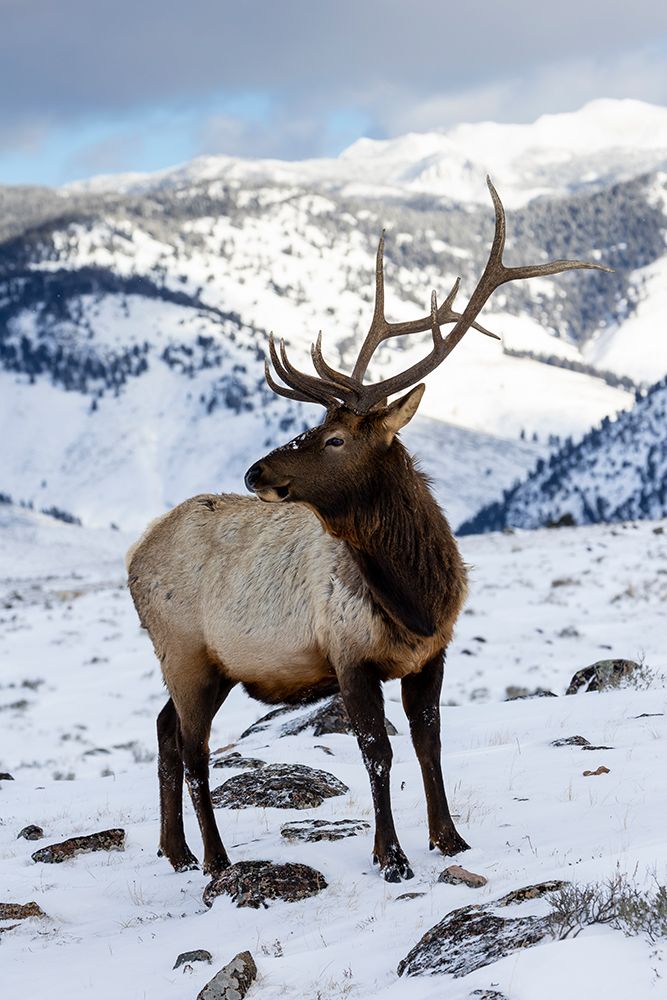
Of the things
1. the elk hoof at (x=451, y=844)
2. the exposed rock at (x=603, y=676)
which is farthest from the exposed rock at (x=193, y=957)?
the exposed rock at (x=603, y=676)

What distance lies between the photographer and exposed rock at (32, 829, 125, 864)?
8.19 metres

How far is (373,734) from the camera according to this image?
22.4 feet

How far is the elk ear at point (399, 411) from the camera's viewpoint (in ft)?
23.3

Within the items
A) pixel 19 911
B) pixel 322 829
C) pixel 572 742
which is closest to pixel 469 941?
pixel 322 829

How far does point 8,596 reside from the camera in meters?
49.7

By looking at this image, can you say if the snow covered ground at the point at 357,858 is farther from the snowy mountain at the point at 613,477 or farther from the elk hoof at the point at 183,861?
the snowy mountain at the point at 613,477

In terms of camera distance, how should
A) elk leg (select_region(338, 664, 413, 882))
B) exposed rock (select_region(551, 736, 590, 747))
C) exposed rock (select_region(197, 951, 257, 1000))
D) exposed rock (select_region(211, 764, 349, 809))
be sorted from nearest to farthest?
exposed rock (select_region(197, 951, 257, 1000)), elk leg (select_region(338, 664, 413, 882)), exposed rock (select_region(211, 764, 349, 809)), exposed rock (select_region(551, 736, 590, 747))

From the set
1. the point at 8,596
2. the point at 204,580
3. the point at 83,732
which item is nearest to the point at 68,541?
the point at 8,596

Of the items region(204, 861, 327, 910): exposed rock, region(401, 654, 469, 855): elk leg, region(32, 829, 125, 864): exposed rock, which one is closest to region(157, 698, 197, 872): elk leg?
region(32, 829, 125, 864): exposed rock

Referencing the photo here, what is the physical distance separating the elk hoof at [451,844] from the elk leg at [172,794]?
1946mm

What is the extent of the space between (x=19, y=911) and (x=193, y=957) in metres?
1.68

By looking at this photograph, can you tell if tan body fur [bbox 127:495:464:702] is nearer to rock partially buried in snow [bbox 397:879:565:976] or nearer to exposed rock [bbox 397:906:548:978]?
rock partially buried in snow [bbox 397:879:565:976]

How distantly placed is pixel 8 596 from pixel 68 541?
57.2 meters

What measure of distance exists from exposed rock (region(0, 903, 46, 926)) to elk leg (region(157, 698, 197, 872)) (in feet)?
4.03
